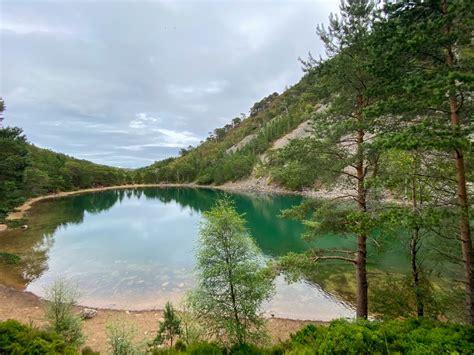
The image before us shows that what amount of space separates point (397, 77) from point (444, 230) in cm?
569

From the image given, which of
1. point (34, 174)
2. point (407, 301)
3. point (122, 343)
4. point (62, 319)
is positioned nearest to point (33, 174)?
point (34, 174)

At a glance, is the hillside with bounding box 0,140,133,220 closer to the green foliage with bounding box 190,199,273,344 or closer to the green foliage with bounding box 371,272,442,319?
the green foliage with bounding box 190,199,273,344

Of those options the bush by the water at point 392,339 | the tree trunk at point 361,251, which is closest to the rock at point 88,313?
the bush by the water at point 392,339

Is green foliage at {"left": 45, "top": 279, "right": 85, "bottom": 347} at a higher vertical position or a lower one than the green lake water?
higher

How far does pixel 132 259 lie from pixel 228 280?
65.9ft

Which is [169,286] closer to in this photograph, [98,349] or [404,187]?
[98,349]

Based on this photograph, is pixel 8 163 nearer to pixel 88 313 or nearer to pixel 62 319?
pixel 88 313

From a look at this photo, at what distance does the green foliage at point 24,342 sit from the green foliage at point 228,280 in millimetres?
3880

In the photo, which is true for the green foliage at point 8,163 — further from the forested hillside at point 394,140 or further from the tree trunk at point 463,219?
the tree trunk at point 463,219

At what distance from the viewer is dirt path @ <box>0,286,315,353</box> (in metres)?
12.6

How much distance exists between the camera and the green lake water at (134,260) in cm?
1712

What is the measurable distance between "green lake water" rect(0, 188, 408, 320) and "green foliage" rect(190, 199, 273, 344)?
957 mm

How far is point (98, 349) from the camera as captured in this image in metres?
11.5

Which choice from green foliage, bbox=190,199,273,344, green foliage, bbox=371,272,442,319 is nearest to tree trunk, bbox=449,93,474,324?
green foliage, bbox=371,272,442,319
